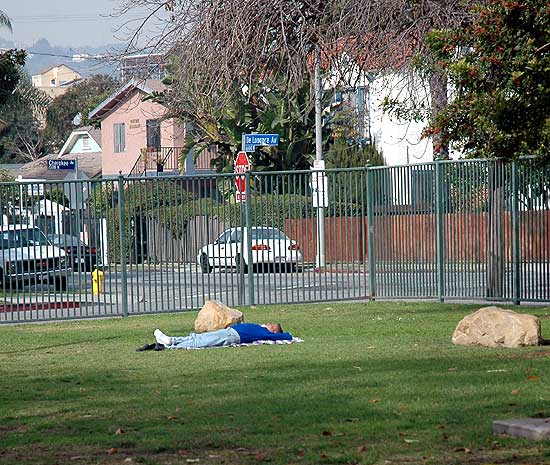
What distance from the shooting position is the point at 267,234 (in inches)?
811

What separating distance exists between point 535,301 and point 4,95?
18.4 meters

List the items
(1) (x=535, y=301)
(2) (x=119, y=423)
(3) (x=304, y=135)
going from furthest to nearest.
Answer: (3) (x=304, y=135) < (1) (x=535, y=301) < (2) (x=119, y=423)

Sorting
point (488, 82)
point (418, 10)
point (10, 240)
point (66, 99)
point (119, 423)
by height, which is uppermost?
point (66, 99)

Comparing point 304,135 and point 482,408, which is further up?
point 304,135

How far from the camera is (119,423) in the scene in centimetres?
889

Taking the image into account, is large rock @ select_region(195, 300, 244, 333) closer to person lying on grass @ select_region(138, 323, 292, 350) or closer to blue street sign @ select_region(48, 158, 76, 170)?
person lying on grass @ select_region(138, 323, 292, 350)

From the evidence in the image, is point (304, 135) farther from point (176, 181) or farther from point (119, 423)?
point (119, 423)

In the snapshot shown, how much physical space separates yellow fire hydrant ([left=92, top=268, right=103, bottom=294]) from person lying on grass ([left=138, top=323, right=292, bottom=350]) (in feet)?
18.1

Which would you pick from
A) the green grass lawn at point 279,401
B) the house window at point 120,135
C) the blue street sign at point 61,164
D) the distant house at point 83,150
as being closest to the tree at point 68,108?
the distant house at point 83,150

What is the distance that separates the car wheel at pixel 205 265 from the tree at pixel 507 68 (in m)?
7.16

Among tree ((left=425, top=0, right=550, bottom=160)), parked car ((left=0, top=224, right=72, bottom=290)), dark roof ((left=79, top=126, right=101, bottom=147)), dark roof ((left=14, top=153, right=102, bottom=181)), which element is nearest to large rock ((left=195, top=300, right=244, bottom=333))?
tree ((left=425, top=0, right=550, bottom=160))

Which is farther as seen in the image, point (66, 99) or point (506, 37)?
point (66, 99)

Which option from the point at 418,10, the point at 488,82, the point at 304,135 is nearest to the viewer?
the point at 488,82

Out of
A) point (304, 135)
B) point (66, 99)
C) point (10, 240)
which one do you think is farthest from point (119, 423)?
point (66, 99)
